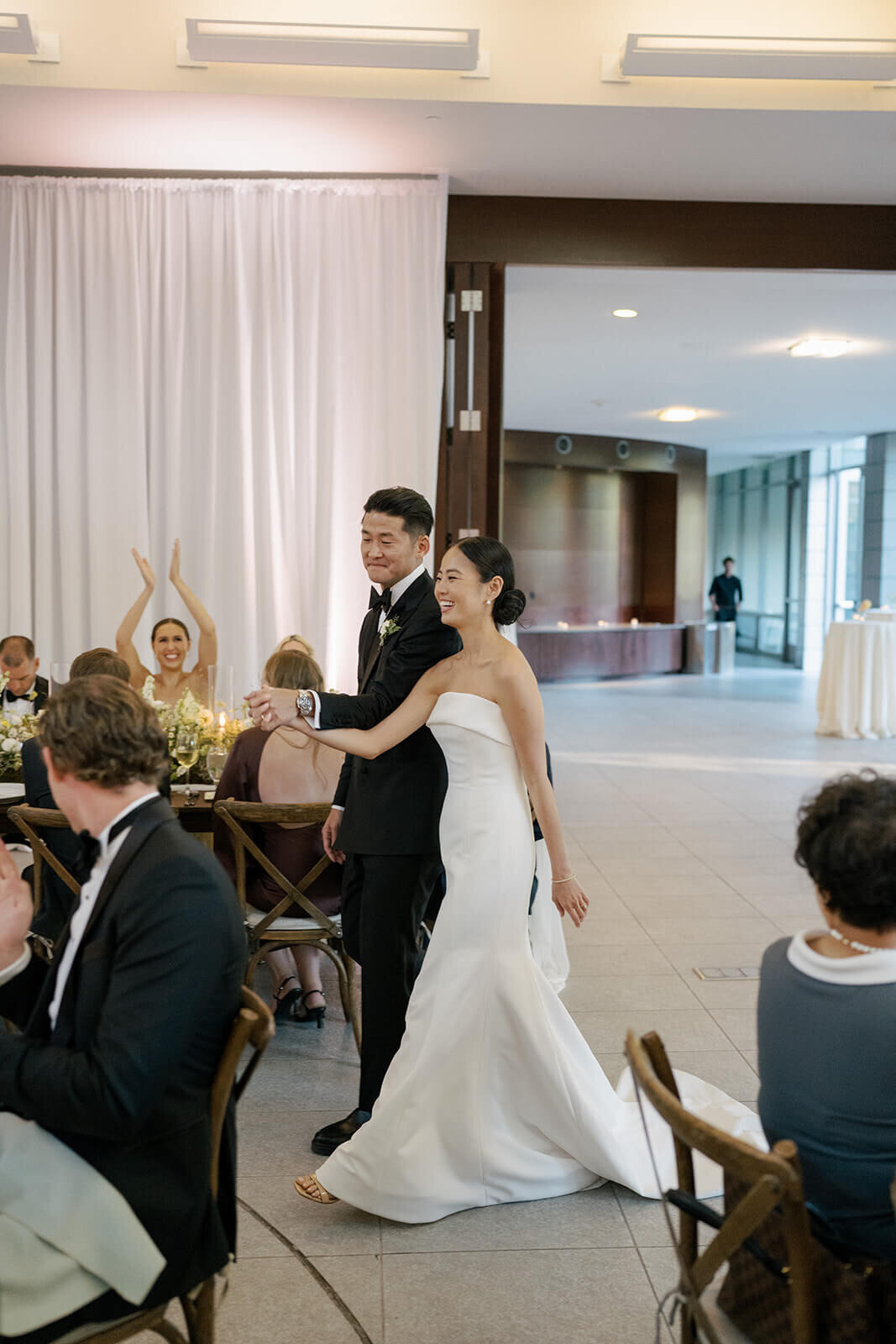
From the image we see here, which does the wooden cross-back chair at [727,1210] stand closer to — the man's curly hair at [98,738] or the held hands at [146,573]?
the man's curly hair at [98,738]

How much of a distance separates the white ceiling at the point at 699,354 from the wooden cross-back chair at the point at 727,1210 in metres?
5.62

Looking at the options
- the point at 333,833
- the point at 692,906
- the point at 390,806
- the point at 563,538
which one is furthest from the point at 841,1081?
the point at 563,538

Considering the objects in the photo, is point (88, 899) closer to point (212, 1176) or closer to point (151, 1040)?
point (151, 1040)

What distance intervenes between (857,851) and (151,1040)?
101 cm

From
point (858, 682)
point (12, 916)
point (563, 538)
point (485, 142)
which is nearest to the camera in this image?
point (12, 916)

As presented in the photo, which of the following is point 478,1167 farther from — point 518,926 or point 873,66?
point 873,66

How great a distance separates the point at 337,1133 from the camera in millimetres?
3146

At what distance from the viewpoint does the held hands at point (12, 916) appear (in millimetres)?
1815

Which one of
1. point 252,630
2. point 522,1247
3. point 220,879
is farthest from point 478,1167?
point 252,630

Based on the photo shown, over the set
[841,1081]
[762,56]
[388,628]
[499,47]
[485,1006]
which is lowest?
[485,1006]

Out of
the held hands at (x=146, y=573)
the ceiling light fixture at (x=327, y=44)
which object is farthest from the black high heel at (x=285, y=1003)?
the ceiling light fixture at (x=327, y=44)

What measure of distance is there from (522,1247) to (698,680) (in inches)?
628

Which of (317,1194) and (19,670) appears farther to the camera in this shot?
(19,670)

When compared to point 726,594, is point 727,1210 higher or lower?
lower
